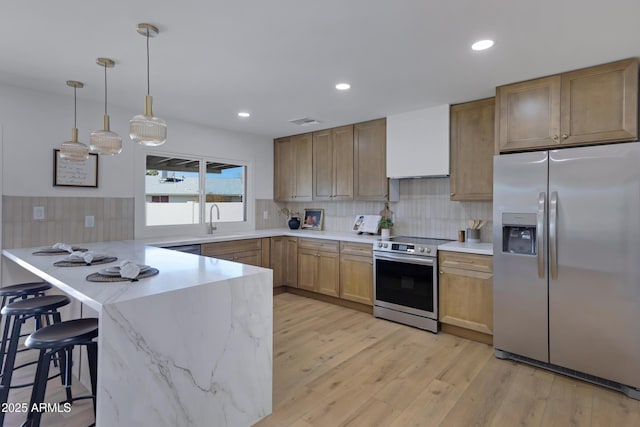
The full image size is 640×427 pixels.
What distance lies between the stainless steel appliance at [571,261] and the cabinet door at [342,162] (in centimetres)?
191

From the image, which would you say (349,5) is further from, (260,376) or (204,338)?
(260,376)

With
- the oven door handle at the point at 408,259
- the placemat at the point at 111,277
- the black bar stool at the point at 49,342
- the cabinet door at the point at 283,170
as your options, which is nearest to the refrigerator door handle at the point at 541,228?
the oven door handle at the point at 408,259

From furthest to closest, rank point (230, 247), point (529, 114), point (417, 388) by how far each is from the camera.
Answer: point (230, 247)
point (529, 114)
point (417, 388)

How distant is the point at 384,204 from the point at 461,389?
2.47 m

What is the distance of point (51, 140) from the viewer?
10.6 ft

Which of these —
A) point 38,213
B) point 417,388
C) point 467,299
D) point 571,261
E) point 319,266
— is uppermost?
point 38,213

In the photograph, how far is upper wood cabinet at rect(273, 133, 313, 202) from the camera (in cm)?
489

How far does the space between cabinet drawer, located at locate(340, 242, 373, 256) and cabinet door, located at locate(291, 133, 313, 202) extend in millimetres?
1067

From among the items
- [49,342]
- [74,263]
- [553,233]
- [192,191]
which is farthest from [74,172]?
[553,233]

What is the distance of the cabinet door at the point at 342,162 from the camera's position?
4391mm

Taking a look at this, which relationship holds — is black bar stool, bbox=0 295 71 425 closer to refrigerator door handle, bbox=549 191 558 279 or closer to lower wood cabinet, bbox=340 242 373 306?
lower wood cabinet, bbox=340 242 373 306

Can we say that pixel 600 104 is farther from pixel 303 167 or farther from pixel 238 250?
pixel 238 250

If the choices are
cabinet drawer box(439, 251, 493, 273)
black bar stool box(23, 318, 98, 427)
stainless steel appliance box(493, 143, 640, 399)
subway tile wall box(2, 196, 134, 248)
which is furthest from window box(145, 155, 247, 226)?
stainless steel appliance box(493, 143, 640, 399)

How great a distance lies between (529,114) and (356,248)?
2.16 m
